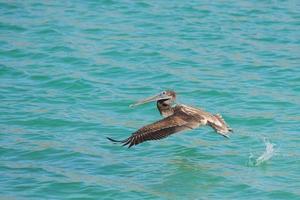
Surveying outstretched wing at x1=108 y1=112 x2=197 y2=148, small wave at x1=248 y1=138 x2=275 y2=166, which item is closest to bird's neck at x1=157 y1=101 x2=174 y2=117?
outstretched wing at x1=108 y1=112 x2=197 y2=148

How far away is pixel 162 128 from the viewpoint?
11547mm

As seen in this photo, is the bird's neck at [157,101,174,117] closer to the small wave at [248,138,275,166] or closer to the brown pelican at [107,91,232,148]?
the brown pelican at [107,91,232,148]

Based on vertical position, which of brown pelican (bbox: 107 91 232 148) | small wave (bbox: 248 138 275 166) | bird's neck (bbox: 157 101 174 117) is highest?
bird's neck (bbox: 157 101 174 117)

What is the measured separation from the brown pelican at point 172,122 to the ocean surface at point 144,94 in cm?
53

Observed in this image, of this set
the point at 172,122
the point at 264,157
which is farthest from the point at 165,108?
the point at 264,157

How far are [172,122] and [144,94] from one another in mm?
3516

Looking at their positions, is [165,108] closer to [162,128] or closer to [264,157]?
[162,128]

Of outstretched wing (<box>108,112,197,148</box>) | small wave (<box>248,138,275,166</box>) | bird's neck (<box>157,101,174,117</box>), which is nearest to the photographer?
outstretched wing (<box>108,112,197,148</box>)

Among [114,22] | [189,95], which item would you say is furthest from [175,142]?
[114,22]

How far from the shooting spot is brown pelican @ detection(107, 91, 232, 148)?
11.4m

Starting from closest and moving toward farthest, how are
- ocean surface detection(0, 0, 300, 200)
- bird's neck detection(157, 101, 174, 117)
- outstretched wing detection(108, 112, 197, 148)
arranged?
outstretched wing detection(108, 112, 197, 148), ocean surface detection(0, 0, 300, 200), bird's neck detection(157, 101, 174, 117)

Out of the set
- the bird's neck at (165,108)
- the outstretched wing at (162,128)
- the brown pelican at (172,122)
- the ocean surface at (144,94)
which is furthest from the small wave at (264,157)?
the bird's neck at (165,108)

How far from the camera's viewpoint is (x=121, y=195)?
11.2 meters

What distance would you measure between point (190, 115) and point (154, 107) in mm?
2811
